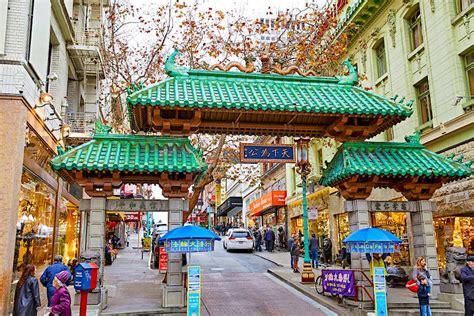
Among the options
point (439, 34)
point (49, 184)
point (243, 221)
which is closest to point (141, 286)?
point (49, 184)

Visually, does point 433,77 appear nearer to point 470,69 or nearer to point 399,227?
point 470,69

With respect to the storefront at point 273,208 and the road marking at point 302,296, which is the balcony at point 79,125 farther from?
the storefront at point 273,208

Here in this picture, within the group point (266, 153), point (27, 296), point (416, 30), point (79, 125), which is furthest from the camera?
point (79, 125)

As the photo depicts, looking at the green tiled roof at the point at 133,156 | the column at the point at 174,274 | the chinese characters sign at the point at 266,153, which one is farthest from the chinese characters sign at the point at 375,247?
the column at the point at 174,274

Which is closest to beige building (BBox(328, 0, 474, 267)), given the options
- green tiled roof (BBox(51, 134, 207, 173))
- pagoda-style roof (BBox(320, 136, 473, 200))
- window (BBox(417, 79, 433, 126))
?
window (BBox(417, 79, 433, 126))

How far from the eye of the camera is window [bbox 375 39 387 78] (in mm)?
21484

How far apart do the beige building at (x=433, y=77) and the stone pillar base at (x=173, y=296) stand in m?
9.07

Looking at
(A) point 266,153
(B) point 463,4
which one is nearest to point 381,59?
(B) point 463,4

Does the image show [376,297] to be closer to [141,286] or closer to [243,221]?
[141,286]

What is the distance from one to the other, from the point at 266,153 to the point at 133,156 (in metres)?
3.74

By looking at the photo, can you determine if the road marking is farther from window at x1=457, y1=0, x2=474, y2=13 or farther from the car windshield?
window at x1=457, y1=0, x2=474, y2=13

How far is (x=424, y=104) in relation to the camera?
1795 cm

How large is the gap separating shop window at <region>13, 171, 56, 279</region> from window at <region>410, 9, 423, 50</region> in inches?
648

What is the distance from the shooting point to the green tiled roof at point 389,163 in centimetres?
1077
